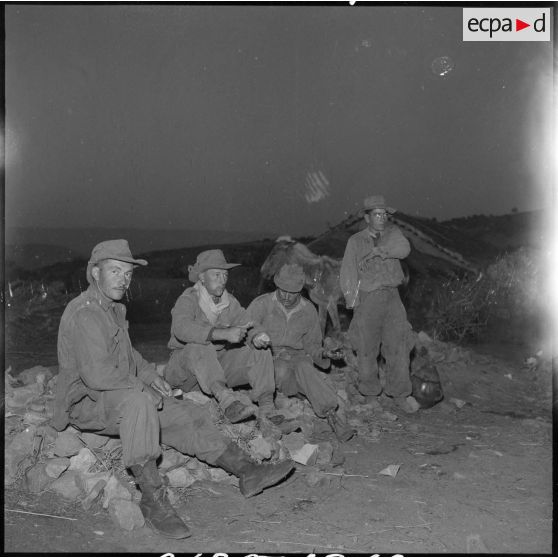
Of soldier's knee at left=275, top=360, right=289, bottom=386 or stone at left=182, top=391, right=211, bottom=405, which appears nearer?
stone at left=182, top=391, right=211, bottom=405

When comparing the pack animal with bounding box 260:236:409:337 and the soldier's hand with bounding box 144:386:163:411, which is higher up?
the pack animal with bounding box 260:236:409:337

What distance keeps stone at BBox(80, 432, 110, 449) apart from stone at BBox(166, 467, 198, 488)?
0.62 meters

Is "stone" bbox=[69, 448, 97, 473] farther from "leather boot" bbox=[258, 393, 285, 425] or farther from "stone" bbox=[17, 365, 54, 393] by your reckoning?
"leather boot" bbox=[258, 393, 285, 425]

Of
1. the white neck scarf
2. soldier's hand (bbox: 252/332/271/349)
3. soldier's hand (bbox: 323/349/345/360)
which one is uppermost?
Answer: the white neck scarf

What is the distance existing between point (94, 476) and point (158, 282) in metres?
21.9

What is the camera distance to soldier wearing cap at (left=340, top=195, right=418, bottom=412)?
7113mm

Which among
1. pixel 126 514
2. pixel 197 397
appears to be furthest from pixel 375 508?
pixel 197 397

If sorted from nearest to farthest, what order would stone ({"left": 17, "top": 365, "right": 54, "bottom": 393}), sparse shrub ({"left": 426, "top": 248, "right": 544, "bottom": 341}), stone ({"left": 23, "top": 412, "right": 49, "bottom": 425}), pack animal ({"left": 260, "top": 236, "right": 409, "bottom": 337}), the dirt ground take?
the dirt ground < stone ({"left": 23, "top": 412, "right": 49, "bottom": 425}) < stone ({"left": 17, "top": 365, "right": 54, "bottom": 393}) < pack animal ({"left": 260, "top": 236, "right": 409, "bottom": 337}) < sparse shrub ({"left": 426, "top": 248, "right": 544, "bottom": 341})

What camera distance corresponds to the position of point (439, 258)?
1563cm

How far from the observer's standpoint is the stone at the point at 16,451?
467 centimetres

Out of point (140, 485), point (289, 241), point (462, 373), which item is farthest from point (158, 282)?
point (140, 485)

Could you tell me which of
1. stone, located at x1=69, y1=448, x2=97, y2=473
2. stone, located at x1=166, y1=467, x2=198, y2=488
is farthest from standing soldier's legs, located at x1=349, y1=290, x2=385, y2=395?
stone, located at x1=69, y1=448, x2=97, y2=473

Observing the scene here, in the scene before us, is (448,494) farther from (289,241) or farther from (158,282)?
(158,282)

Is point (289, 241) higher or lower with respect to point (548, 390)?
higher
